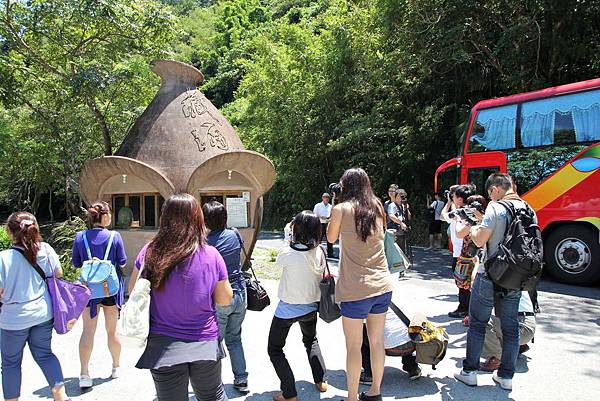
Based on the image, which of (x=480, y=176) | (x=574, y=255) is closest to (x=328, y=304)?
(x=574, y=255)

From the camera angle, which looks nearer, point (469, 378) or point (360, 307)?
point (360, 307)

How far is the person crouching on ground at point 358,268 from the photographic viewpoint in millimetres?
3389

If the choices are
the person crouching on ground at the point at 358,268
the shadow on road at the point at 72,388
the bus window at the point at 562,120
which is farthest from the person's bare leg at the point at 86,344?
the bus window at the point at 562,120

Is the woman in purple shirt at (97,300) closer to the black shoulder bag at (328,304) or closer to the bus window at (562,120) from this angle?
the black shoulder bag at (328,304)

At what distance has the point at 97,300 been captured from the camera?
13.6 feet

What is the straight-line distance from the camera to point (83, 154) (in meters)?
14.8

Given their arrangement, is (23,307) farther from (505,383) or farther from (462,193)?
(462,193)

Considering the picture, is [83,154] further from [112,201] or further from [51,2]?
[112,201]

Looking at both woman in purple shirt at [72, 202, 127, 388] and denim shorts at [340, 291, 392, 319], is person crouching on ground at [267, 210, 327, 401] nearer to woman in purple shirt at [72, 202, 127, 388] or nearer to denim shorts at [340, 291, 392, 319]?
denim shorts at [340, 291, 392, 319]

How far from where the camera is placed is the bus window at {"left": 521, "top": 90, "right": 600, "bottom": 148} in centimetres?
851

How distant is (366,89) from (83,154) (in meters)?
10.4

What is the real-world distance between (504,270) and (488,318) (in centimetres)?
51

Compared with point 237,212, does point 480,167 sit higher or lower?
higher

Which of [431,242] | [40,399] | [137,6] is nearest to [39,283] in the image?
[40,399]
